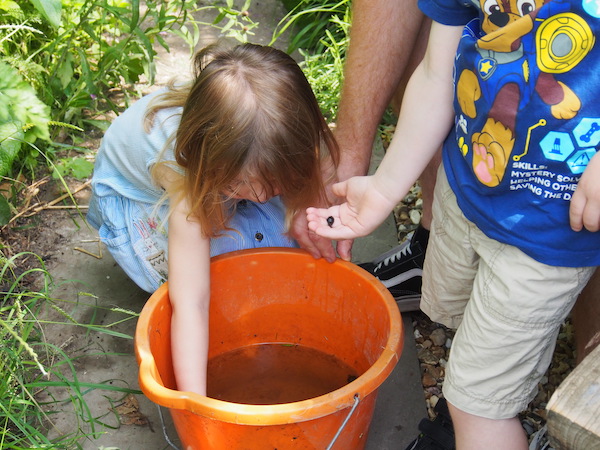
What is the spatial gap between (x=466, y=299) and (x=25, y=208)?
138 centimetres

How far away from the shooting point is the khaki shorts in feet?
3.83

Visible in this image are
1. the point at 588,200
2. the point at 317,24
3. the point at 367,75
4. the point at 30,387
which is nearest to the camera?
the point at 588,200

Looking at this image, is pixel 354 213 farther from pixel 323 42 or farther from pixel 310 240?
pixel 323 42

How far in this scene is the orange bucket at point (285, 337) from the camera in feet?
3.85

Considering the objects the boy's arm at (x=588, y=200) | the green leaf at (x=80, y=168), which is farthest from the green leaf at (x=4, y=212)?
the boy's arm at (x=588, y=200)

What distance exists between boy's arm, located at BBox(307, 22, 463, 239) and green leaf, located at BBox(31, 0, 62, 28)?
982 mm

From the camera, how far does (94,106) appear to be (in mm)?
2467

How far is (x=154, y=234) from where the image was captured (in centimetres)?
180

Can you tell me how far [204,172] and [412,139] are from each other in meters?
0.40

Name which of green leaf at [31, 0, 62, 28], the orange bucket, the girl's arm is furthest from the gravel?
green leaf at [31, 0, 62, 28]

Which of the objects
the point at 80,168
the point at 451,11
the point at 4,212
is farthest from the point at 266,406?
the point at 80,168

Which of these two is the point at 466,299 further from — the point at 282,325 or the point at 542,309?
the point at 282,325

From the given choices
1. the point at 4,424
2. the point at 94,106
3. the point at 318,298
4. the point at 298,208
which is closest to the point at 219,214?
the point at 298,208

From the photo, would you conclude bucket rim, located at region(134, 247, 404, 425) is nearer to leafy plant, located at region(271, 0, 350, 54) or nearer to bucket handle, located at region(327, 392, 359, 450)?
bucket handle, located at region(327, 392, 359, 450)
